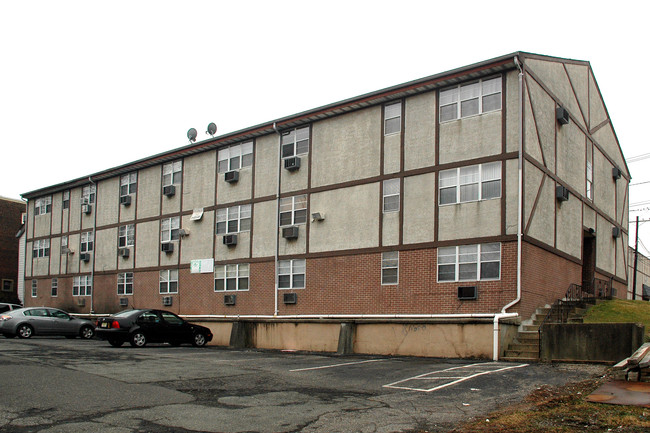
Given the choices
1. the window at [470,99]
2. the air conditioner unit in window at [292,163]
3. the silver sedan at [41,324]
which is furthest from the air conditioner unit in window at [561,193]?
the silver sedan at [41,324]

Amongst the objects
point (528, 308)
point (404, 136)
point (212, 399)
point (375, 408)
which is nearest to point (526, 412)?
point (375, 408)

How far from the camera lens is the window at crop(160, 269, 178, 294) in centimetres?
3150

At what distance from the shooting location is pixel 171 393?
11.5 m

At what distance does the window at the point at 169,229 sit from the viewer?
31.8 m

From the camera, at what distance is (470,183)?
21.4 meters

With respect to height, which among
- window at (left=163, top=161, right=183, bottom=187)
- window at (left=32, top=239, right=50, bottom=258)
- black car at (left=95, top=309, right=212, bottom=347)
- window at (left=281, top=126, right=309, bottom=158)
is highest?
window at (left=281, top=126, right=309, bottom=158)

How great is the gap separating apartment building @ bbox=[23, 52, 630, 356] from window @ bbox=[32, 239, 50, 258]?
25.1 ft

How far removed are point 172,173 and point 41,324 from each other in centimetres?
950

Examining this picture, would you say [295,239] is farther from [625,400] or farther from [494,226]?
[625,400]

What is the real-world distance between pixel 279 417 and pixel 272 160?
19.2 metres

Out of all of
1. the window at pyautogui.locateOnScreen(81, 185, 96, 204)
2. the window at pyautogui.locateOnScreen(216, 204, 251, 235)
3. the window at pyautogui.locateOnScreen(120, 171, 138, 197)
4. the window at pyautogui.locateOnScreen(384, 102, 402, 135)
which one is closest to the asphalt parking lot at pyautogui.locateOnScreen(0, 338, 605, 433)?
the window at pyautogui.locateOnScreen(384, 102, 402, 135)

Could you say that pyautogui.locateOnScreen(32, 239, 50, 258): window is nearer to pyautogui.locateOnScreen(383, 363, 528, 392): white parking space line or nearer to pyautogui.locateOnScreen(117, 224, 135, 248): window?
pyautogui.locateOnScreen(117, 224, 135, 248): window

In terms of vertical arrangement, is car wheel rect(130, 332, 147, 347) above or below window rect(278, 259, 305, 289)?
below

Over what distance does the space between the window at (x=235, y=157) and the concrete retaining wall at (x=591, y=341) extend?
15852mm
